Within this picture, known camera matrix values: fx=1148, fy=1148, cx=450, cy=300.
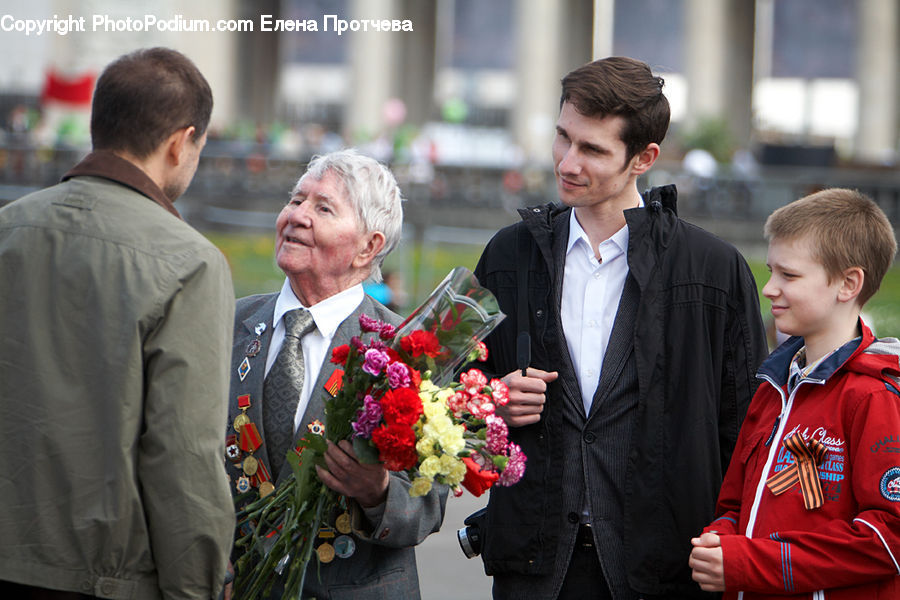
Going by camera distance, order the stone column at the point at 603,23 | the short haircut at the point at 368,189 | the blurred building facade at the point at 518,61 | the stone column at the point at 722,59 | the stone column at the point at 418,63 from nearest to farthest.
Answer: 1. the short haircut at the point at 368,189
2. the blurred building facade at the point at 518,61
3. the stone column at the point at 722,59
4. the stone column at the point at 603,23
5. the stone column at the point at 418,63

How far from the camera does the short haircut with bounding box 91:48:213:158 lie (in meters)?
2.77

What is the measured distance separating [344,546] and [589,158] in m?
1.35

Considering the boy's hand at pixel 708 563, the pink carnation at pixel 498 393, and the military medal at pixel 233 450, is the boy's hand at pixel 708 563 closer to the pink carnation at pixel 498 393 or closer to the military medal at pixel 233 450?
the pink carnation at pixel 498 393

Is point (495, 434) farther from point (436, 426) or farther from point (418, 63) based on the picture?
point (418, 63)

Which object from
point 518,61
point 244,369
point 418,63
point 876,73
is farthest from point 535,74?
point 244,369

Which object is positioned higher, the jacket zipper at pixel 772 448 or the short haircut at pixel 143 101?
the short haircut at pixel 143 101

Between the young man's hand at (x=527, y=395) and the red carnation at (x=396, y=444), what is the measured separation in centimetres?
57

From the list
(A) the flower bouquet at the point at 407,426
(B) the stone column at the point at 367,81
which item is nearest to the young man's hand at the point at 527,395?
(A) the flower bouquet at the point at 407,426

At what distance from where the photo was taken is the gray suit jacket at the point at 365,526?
10.4 feet

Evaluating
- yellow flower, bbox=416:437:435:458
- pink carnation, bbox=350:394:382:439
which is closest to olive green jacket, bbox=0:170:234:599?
pink carnation, bbox=350:394:382:439

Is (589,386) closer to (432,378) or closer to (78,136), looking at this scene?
(432,378)

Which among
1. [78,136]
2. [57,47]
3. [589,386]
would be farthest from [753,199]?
[57,47]

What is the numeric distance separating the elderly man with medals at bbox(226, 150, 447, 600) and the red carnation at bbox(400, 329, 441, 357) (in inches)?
14.4

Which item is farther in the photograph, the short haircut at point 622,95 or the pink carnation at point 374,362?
the short haircut at point 622,95
